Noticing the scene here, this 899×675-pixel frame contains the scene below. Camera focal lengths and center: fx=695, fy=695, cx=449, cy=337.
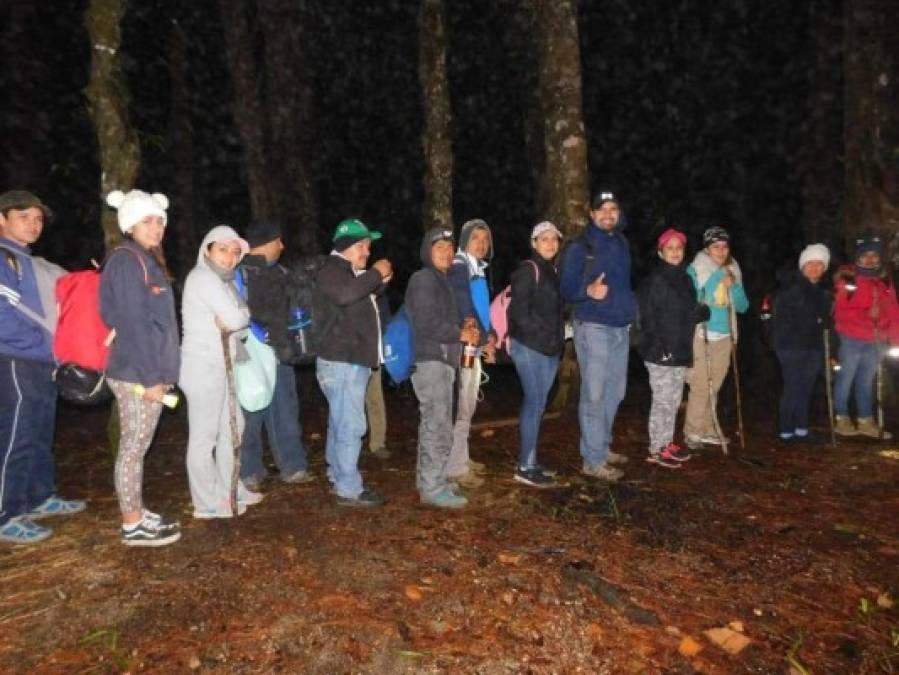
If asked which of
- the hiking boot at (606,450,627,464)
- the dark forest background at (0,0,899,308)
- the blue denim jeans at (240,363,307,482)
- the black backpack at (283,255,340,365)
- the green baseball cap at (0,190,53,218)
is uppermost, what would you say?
the dark forest background at (0,0,899,308)

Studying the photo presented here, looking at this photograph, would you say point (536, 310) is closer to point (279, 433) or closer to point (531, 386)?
point (531, 386)

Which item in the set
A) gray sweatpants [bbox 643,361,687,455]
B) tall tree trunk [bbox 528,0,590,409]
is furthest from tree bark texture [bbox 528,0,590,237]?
gray sweatpants [bbox 643,361,687,455]

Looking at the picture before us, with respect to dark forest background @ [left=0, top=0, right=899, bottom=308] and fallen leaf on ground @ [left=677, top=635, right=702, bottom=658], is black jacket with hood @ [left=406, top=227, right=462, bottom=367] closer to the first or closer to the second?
fallen leaf on ground @ [left=677, top=635, right=702, bottom=658]

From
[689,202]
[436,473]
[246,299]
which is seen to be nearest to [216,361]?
[246,299]

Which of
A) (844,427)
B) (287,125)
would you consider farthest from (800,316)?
(287,125)

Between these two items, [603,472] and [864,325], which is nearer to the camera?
[603,472]

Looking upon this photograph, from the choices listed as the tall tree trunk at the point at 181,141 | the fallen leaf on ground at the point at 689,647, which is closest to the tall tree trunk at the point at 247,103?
the tall tree trunk at the point at 181,141

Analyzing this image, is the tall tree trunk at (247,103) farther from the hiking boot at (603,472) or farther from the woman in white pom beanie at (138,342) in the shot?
the hiking boot at (603,472)

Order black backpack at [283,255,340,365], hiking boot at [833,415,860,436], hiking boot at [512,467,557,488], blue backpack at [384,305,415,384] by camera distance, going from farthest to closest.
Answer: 1. hiking boot at [833,415,860,436]
2. hiking boot at [512,467,557,488]
3. blue backpack at [384,305,415,384]
4. black backpack at [283,255,340,365]

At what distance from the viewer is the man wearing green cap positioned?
5543 millimetres

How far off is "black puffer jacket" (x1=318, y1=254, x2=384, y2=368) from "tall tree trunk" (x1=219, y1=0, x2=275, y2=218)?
7.57 metres

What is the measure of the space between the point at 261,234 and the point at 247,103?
8.03m

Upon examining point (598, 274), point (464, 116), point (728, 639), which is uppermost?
point (464, 116)

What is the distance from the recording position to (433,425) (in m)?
5.71
